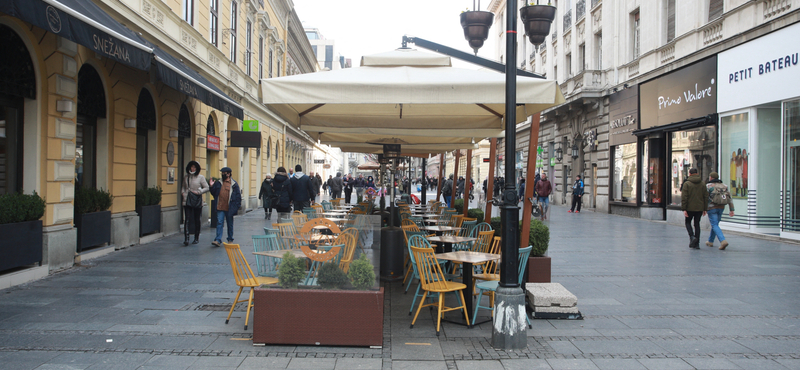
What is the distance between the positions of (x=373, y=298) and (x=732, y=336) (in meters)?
3.55

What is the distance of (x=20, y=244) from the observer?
6754mm

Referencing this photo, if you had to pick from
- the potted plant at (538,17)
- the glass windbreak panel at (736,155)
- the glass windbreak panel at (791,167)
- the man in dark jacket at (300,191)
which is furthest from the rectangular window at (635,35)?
the potted plant at (538,17)

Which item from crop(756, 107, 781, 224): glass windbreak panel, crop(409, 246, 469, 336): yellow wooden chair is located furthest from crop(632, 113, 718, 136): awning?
crop(409, 246, 469, 336): yellow wooden chair

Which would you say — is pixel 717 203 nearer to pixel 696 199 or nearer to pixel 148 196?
pixel 696 199

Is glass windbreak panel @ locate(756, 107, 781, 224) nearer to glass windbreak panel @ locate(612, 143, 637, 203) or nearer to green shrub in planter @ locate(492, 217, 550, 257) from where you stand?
glass windbreak panel @ locate(612, 143, 637, 203)

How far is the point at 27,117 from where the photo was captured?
7402mm

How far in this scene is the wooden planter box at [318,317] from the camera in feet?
14.6

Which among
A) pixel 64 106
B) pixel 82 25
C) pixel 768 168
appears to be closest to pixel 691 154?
pixel 768 168

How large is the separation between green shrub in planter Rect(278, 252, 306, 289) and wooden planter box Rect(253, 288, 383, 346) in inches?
2.6

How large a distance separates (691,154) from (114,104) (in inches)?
636

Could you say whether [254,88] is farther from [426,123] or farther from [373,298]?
[373,298]

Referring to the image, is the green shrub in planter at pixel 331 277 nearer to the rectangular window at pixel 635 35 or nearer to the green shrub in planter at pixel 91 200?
the green shrub in planter at pixel 91 200

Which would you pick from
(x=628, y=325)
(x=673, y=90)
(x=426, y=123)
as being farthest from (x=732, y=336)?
(x=673, y=90)

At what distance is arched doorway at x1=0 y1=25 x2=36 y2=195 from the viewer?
6.91 m
